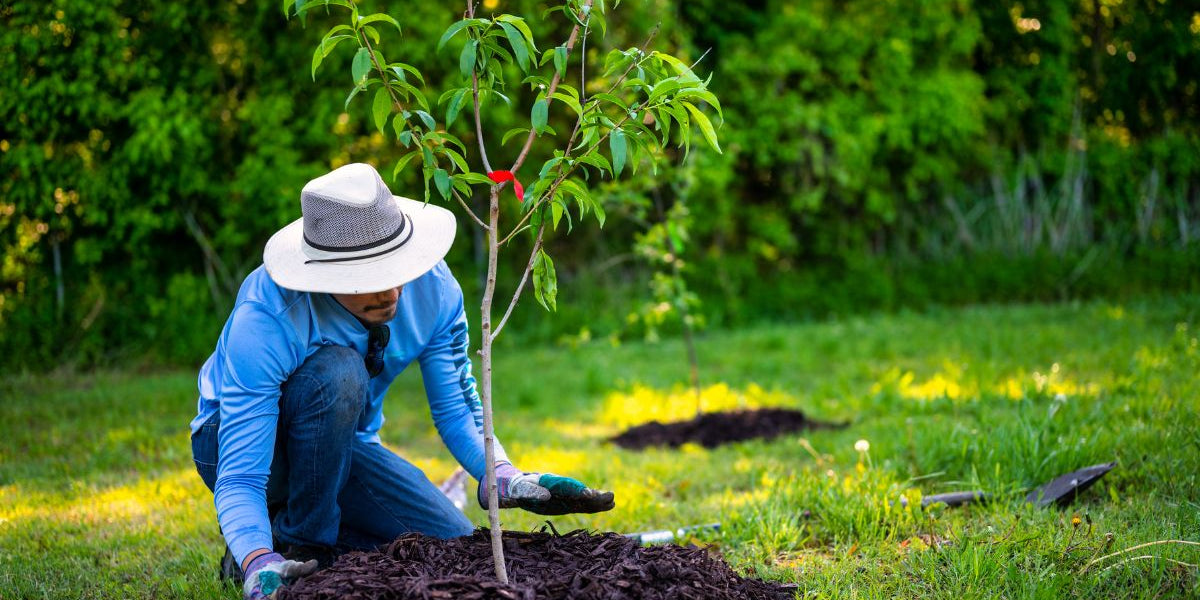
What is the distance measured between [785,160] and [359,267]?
671 centimetres

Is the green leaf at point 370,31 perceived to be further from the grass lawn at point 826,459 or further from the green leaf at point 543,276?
the grass lawn at point 826,459

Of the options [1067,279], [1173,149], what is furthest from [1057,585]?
[1173,149]

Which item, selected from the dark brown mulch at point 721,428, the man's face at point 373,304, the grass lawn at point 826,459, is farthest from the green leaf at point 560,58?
the dark brown mulch at point 721,428

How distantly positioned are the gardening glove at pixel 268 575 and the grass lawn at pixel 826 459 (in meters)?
0.64

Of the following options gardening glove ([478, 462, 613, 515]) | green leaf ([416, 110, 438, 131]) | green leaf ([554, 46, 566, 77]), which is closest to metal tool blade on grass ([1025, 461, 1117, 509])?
gardening glove ([478, 462, 613, 515])

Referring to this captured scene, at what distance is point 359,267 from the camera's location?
2.33 metres

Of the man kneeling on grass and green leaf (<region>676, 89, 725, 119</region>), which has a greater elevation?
green leaf (<region>676, 89, 725, 119</region>)

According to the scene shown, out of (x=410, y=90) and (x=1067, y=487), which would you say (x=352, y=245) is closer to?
(x=410, y=90)

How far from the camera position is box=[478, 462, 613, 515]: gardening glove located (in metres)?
2.34

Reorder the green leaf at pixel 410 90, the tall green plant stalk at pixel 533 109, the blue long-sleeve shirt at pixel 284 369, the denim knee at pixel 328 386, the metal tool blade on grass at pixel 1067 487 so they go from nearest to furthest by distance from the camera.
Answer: the tall green plant stalk at pixel 533 109
the green leaf at pixel 410 90
the blue long-sleeve shirt at pixel 284 369
the denim knee at pixel 328 386
the metal tool blade on grass at pixel 1067 487

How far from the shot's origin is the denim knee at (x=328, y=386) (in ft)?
8.02

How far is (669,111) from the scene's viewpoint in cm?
203

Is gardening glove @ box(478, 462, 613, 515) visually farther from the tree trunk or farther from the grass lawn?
the grass lawn

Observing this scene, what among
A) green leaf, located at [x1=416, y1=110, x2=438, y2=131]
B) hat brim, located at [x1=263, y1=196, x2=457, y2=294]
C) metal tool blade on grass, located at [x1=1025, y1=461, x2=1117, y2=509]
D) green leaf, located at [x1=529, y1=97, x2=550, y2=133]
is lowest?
metal tool blade on grass, located at [x1=1025, y1=461, x2=1117, y2=509]
